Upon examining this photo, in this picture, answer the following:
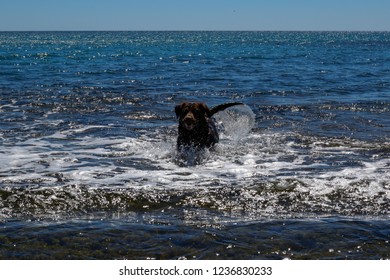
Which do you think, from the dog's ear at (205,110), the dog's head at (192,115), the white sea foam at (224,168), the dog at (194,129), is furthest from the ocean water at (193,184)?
the dog's ear at (205,110)

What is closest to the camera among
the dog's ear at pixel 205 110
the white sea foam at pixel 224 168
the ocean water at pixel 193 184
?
the ocean water at pixel 193 184

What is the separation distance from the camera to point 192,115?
1065cm

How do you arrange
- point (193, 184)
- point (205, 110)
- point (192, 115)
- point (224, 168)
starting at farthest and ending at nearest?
point (205, 110) < point (192, 115) < point (224, 168) < point (193, 184)

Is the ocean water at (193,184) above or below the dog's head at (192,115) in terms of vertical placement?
below

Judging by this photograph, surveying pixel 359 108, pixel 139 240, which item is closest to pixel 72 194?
pixel 139 240

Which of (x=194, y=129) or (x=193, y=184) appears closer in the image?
(x=193, y=184)

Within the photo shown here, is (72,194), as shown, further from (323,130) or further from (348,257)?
(323,130)

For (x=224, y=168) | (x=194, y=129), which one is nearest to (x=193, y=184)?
(x=224, y=168)

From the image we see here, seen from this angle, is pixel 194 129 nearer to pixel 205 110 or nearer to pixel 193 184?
pixel 205 110

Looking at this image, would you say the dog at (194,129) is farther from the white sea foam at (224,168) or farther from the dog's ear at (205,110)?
the white sea foam at (224,168)

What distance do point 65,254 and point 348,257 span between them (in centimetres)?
305

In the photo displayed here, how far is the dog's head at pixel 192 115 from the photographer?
10.6 m

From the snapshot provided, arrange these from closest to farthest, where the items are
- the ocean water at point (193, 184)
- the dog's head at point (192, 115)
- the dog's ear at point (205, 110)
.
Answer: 1. the ocean water at point (193, 184)
2. the dog's head at point (192, 115)
3. the dog's ear at point (205, 110)

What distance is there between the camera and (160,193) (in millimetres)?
7613
